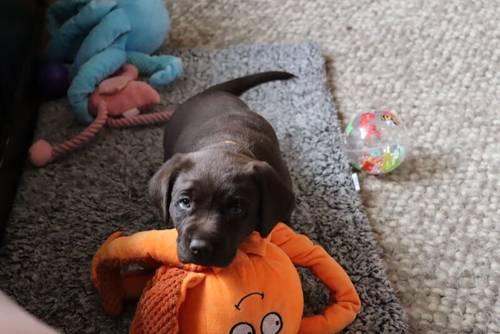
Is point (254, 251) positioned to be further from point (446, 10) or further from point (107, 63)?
point (446, 10)

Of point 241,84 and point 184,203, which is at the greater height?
point 184,203

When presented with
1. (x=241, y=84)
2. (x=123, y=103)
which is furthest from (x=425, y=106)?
(x=123, y=103)

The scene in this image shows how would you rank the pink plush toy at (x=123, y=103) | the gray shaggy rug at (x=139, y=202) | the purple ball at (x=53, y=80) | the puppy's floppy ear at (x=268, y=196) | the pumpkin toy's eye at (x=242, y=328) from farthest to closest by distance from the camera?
the purple ball at (x=53, y=80)
the pink plush toy at (x=123, y=103)
the gray shaggy rug at (x=139, y=202)
the puppy's floppy ear at (x=268, y=196)
the pumpkin toy's eye at (x=242, y=328)

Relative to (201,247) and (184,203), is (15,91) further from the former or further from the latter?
(201,247)

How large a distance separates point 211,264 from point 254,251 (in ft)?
0.39

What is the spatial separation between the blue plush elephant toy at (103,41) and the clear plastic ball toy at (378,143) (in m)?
0.72

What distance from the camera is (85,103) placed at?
1960 mm

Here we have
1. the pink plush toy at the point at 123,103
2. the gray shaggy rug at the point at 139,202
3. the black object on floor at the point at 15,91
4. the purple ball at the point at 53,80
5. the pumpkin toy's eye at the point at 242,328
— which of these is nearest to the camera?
the pumpkin toy's eye at the point at 242,328

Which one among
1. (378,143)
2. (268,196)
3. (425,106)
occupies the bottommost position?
(425,106)

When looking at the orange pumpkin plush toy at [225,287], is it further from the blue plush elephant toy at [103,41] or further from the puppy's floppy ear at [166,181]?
the blue plush elephant toy at [103,41]

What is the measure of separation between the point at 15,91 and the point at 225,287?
42.3 inches

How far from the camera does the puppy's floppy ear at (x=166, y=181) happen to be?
1.25m

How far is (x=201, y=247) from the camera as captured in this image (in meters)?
1.13

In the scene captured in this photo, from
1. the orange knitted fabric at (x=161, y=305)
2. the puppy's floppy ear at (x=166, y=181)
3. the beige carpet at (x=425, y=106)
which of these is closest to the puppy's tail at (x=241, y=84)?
the beige carpet at (x=425, y=106)
